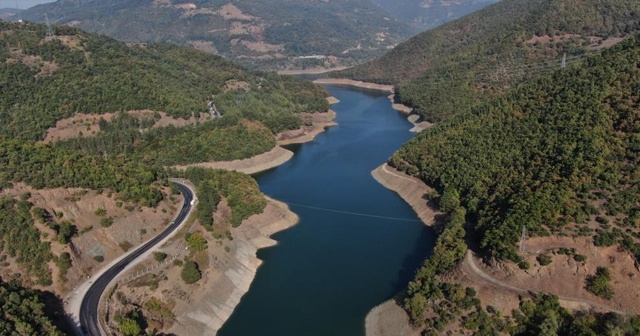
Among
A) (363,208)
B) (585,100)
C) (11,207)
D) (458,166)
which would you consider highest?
(585,100)

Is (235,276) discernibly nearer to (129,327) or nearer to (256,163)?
(129,327)

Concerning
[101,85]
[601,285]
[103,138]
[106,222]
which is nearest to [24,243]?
[106,222]

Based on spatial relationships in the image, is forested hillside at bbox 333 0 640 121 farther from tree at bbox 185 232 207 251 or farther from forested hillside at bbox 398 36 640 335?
tree at bbox 185 232 207 251

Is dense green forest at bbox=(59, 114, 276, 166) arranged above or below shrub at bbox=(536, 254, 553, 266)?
below

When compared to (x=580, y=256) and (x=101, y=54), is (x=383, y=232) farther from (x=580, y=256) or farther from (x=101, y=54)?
(x=101, y=54)

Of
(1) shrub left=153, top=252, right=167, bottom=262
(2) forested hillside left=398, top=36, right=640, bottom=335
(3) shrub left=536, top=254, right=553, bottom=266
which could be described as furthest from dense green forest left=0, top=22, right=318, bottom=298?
(3) shrub left=536, top=254, right=553, bottom=266

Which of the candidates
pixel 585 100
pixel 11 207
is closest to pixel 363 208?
pixel 585 100
